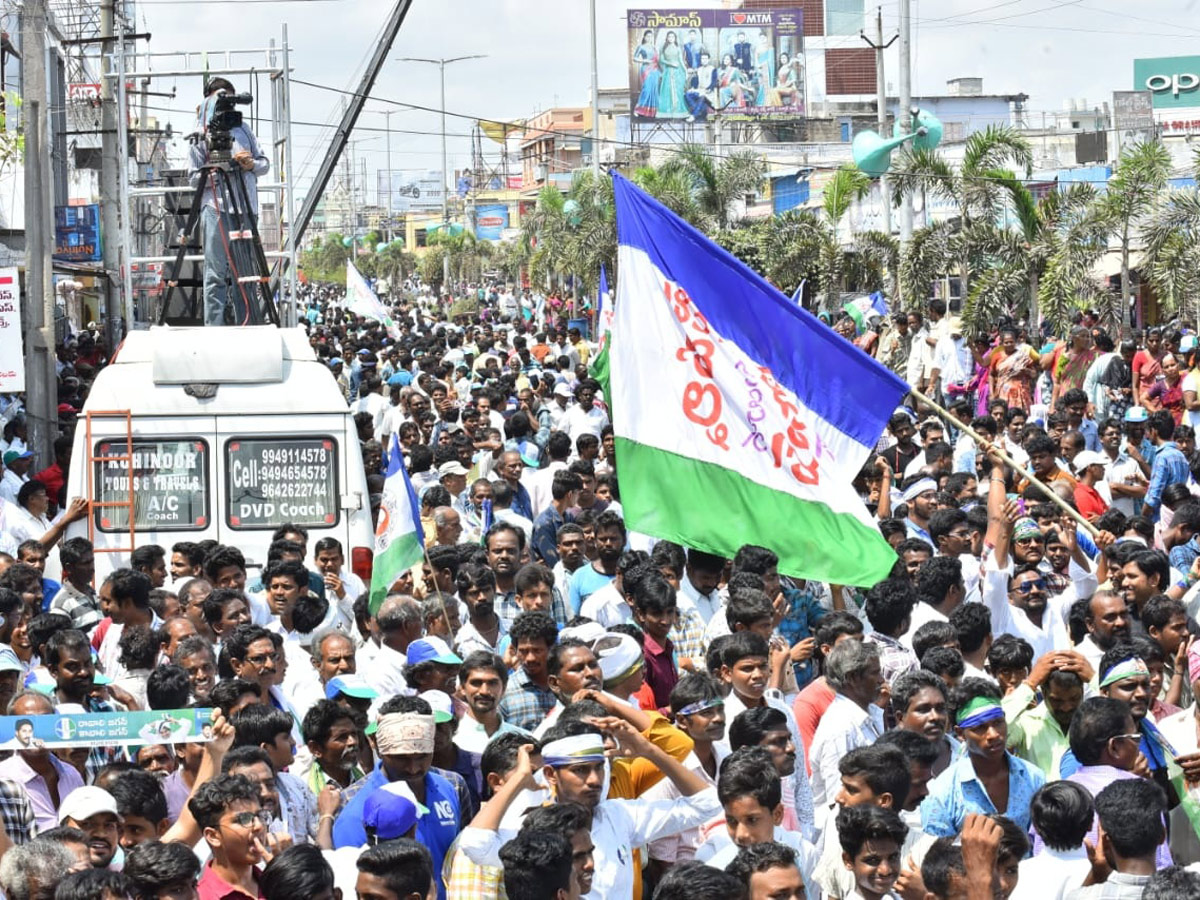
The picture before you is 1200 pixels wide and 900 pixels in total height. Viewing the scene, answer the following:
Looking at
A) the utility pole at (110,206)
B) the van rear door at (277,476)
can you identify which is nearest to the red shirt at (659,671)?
the van rear door at (277,476)

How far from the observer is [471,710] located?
665cm

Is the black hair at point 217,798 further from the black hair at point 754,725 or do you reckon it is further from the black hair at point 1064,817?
the black hair at point 1064,817

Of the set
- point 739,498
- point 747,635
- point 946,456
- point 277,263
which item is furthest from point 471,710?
point 277,263

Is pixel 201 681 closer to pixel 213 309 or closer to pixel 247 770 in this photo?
pixel 247 770

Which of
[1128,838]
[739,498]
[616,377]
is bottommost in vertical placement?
[1128,838]

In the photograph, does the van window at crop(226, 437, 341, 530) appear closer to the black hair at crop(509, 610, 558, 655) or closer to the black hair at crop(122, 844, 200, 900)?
the black hair at crop(509, 610, 558, 655)

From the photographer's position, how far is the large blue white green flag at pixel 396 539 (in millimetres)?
8891

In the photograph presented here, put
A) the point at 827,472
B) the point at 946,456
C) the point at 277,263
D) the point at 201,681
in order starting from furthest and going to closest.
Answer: the point at 277,263 → the point at 946,456 → the point at 827,472 → the point at 201,681

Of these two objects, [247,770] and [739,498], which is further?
[739,498]

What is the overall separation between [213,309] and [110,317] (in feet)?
45.4

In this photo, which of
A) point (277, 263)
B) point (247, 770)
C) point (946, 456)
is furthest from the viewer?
point (277, 263)

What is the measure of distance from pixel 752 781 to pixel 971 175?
2145cm

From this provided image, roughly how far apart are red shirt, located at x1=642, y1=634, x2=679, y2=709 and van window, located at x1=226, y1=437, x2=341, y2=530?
3.24 meters

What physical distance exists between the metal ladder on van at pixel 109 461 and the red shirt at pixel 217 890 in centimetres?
527
